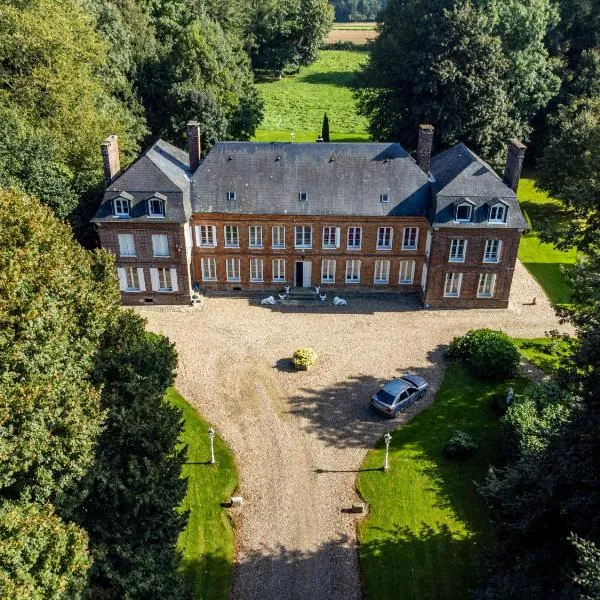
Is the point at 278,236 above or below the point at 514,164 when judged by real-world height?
below

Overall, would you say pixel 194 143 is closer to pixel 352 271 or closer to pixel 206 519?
pixel 352 271

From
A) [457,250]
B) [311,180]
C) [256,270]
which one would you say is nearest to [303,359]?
[256,270]

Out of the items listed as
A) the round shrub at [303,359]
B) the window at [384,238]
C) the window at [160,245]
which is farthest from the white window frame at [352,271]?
the window at [160,245]

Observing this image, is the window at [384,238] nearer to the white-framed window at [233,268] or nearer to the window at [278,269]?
the window at [278,269]

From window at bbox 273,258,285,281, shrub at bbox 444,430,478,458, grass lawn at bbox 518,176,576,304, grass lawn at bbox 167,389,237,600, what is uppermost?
window at bbox 273,258,285,281

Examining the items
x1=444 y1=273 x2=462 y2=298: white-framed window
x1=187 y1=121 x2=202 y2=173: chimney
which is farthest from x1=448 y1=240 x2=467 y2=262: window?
x1=187 y1=121 x2=202 y2=173: chimney

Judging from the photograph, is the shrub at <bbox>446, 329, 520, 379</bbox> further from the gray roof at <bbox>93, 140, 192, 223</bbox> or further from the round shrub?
the gray roof at <bbox>93, 140, 192, 223</bbox>
